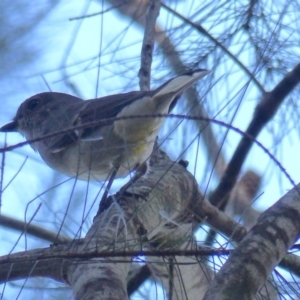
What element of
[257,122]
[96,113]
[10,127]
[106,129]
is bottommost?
[257,122]

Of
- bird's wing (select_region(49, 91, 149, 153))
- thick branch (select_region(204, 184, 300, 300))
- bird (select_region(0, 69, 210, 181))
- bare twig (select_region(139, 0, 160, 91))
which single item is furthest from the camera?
bare twig (select_region(139, 0, 160, 91))

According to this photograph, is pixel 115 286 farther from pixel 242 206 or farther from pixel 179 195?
pixel 242 206

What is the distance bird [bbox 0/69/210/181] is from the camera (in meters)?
2.82

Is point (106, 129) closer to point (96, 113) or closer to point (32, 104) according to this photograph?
point (96, 113)

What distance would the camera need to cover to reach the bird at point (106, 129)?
9.25 feet

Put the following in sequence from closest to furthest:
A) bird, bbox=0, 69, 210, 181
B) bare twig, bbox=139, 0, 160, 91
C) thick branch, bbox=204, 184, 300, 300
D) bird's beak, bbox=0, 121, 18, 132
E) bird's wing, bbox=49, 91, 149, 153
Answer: thick branch, bbox=204, 184, 300, 300 → bird, bbox=0, 69, 210, 181 → bird's wing, bbox=49, 91, 149, 153 → bare twig, bbox=139, 0, 160, 91 → bird's beak, bbox=0, 121, 18, 132

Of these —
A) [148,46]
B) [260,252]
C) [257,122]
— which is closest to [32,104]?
[148,46]

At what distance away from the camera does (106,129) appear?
298 cm

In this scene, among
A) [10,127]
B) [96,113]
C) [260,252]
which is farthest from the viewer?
[10,127]

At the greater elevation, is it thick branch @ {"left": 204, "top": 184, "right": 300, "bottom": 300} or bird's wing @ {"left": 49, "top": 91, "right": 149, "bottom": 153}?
bird's wing @ {"left": 49, "top": 91, "right": 149, "bottom": 153}

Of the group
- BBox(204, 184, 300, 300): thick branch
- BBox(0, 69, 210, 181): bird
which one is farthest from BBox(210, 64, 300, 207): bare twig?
BBox(204, 184, 300, 300): thick branch

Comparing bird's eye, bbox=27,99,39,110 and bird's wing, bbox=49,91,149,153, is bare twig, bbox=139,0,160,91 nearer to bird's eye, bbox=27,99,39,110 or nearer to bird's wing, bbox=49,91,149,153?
bird's wing, bbox=49,91,149,153

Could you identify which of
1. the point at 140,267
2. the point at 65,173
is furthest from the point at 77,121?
the point at 140,267

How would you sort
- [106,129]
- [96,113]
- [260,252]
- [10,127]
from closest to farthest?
[260,252]
[106,129]
[96,113]
[10,127]
